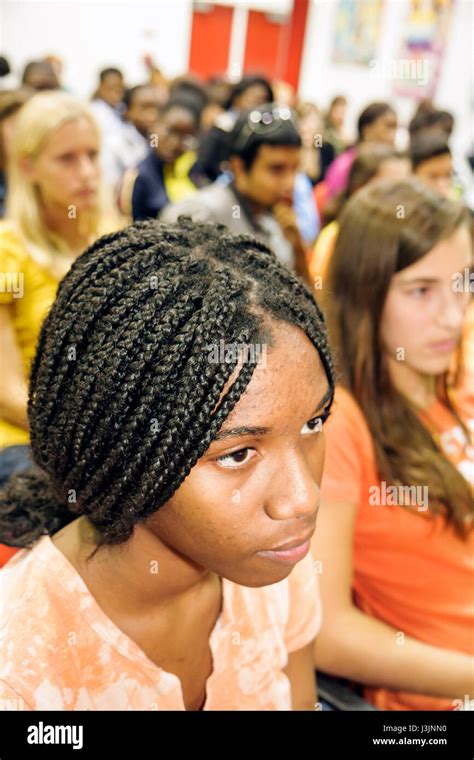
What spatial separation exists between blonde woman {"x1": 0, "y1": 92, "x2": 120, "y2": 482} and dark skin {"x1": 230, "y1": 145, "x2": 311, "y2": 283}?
2.33ft

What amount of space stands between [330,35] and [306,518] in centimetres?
950

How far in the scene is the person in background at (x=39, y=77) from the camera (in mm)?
4363

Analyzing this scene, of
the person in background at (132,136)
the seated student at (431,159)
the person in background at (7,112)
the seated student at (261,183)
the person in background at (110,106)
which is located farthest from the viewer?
the person in background at (110,106)

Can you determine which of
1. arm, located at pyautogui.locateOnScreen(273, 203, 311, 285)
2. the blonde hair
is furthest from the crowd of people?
arm, located at pyautogui.locateOnScreen(273, 203, 311, 285)

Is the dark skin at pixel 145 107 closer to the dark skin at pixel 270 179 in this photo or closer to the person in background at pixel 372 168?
the person in background at pixel 372 168

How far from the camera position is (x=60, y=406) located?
0.71 m

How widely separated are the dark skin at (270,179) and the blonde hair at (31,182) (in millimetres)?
742

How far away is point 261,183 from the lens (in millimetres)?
2631

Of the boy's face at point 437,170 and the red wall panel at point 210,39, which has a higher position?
the red wall panel at point 210,39

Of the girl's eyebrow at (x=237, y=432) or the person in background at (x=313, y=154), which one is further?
the person in background at (x=313, y=154)

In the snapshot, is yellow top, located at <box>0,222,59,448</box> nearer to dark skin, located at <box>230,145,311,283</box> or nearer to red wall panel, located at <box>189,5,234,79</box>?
dark skin, located at <box>230,145,311,283</box>

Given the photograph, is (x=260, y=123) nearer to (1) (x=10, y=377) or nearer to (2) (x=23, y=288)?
(2) (x=23, y=288)

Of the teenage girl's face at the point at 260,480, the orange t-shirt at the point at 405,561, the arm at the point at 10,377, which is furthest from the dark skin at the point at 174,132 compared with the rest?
the teenage girl's face at the point at 260,480

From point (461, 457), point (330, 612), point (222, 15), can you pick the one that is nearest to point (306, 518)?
point (330, 612)
